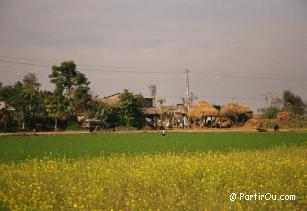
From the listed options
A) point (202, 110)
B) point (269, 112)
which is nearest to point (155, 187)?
point (202, 110)

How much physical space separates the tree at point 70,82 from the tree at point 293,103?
136 ft

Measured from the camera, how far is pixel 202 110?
61.5 metres

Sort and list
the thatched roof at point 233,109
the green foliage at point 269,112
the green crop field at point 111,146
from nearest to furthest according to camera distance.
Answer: the green crop field at point 111,146 < the thatched roof at point 233,109 < the green foliage at point 269,112

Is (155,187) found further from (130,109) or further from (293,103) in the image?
(293,103)

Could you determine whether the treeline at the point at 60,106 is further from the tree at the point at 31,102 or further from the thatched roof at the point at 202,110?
the thatched roof at the point at 202,110

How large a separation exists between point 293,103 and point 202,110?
25.1 metres

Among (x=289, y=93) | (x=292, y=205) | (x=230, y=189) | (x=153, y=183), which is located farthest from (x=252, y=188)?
(x=289, y=93)

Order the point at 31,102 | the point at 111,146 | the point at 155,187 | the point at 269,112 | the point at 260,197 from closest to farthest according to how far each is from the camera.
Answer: the point at 260,197 → the point at 155,187 → the point at 111,146 → the point at 31,102 → the point at 269,112

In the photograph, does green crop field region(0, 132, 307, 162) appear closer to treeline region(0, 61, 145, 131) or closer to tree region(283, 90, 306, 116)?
treeline region(0, 61, 145, 131)

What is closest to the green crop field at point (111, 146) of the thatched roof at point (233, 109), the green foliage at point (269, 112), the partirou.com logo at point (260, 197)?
the partirou.com logo at point (260, 197)

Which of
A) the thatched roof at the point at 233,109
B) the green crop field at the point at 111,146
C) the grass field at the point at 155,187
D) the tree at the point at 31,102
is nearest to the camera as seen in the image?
the grass field at the point at 155,187

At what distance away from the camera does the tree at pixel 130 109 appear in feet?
176

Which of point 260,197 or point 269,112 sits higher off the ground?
point 269,112

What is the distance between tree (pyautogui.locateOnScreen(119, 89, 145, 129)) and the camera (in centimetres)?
5350
